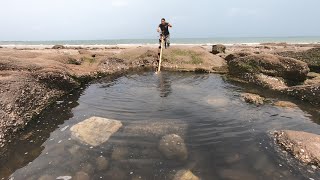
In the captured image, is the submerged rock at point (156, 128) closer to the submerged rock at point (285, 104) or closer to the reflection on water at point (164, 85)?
the reflection on water at point (164, 85)

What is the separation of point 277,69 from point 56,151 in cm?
1212

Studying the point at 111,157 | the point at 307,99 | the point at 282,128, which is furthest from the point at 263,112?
the point at 111,157

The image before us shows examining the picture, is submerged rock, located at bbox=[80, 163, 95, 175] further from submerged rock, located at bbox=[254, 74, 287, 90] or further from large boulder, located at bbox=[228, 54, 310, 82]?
large boulder, located at bbox=[228, 54, 310, 82]

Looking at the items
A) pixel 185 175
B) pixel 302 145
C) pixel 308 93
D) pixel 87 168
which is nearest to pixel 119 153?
pixel 87 168

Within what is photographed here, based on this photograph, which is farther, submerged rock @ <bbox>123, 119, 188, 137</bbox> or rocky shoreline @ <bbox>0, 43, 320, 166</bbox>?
rocky shoreline @ <bbox>0, 43, 320, 166</bbox>

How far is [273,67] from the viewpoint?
14.8 meters

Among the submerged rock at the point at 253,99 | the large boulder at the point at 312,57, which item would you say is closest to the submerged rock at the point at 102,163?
the submerged rock at the point at 253,99

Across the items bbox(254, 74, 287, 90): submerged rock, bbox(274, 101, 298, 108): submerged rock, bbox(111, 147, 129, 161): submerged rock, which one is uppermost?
bbox(254, 74, 287, 90): submerged rock

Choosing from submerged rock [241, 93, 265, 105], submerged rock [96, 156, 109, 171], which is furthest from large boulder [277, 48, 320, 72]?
submerged rock [96, 156, 109, 171]

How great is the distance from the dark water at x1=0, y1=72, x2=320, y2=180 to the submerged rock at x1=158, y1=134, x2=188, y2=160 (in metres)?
0.15

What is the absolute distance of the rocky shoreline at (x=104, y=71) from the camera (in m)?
8.82

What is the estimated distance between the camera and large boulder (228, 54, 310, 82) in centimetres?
1420

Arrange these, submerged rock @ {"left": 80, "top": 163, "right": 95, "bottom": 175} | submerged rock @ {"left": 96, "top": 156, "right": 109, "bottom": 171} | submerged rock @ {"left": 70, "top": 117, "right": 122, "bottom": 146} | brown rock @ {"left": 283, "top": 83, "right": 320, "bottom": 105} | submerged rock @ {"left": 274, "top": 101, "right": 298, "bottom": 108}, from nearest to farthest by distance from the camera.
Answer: submerged rock @ {"left": 80, "top": 163, "right": 95, "bottom": 175}, submerged rock @ {"left": 96, "top": 156, "right": 109, "bottom": 171}, submerged rock @ {"left": 70, "top": 117, "right": 122, "bottom": 146}, submerged rock @ {"left": 274, "top": 101, "right": 298, "bottom": 108}, brown rock @ {"left": 283, "top": 83, "right": 320, "bottom": 105}

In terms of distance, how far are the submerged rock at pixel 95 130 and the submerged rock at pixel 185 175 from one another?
99.0 inches
